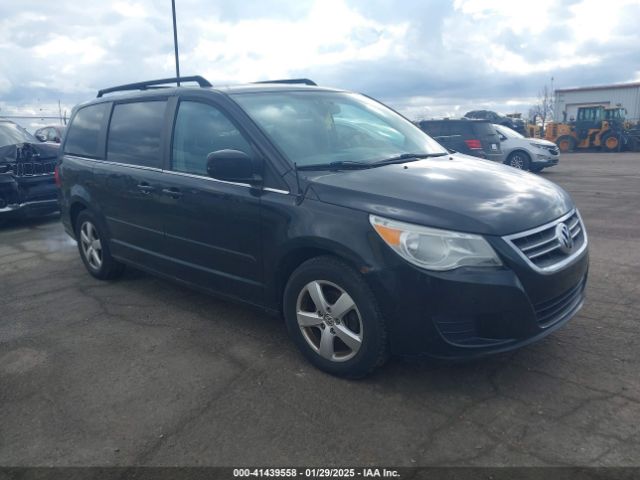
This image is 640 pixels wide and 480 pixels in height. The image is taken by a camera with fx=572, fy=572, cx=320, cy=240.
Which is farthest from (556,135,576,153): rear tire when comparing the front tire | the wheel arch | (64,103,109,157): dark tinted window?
the front tire

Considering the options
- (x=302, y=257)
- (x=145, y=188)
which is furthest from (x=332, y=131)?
(x=145, y=188)

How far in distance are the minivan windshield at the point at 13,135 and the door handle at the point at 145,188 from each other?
557 centimetres

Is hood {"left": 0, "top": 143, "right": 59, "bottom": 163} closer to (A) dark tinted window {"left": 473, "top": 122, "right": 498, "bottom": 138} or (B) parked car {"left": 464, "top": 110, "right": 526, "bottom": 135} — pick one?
(A) dark tinted window {"left": 473, "top": 122, "right": 498, "bottom": 138}

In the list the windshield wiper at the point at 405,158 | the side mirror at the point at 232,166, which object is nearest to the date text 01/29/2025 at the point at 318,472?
the side mirror at the point at 232,166

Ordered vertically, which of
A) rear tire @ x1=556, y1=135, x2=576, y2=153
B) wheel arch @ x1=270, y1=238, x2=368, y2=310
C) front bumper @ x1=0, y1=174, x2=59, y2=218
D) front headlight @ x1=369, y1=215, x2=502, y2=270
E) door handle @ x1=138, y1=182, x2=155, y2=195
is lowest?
rear tire @ x1=556, y1=135, x2=576, y2=153

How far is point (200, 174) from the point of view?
4.15m

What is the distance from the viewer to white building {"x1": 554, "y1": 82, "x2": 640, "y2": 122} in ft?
118

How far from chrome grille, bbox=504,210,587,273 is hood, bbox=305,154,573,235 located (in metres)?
0.05

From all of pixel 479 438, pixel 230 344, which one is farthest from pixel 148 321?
pixel 479 438

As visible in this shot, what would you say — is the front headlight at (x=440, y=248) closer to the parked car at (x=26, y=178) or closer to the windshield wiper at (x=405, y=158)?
A: the windshield wiper at (x=405, y=158)

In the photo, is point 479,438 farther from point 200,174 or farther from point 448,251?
point 200,174

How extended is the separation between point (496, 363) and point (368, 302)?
1.03m

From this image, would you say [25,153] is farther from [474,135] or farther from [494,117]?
[494,117]

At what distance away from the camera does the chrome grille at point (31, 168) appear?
28.3 ft
